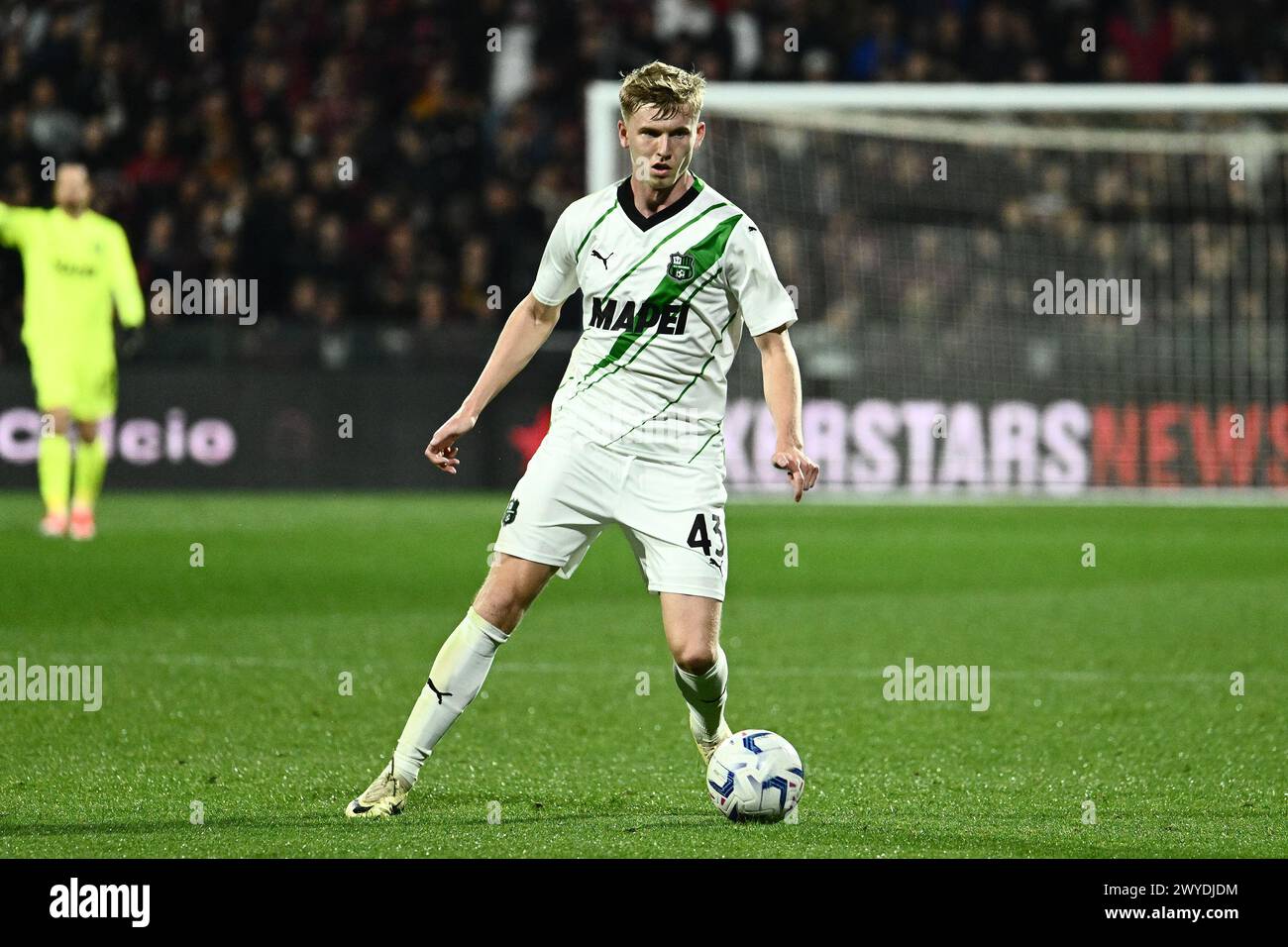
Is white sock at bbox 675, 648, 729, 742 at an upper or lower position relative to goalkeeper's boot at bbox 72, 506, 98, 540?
upper

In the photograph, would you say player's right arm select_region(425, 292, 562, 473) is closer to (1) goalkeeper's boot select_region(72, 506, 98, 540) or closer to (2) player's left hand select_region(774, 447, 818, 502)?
(2) player's left hand select_region(774, 447, 818, 502)

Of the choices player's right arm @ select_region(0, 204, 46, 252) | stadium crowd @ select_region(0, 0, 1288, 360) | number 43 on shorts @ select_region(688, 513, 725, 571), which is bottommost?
number 43 on shorts @ select_region(688, 513, 725, 571)

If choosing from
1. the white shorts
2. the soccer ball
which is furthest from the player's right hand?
the soccer ball

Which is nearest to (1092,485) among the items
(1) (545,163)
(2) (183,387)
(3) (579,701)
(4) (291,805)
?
(1) (545,163)

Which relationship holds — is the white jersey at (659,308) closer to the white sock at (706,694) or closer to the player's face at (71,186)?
the white sock at (706,694)

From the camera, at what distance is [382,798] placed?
5.17 meters

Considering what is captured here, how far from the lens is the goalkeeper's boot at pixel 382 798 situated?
16.9 feet

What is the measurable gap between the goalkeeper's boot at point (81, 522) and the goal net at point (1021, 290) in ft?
16.0

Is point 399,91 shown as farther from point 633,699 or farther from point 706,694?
point 706,694

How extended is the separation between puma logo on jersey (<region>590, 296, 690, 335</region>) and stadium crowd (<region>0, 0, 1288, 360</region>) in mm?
12820

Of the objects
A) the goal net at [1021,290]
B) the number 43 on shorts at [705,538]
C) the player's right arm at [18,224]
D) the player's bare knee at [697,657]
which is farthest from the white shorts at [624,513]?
the goal net at [1021,290]

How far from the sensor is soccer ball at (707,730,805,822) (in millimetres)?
5141

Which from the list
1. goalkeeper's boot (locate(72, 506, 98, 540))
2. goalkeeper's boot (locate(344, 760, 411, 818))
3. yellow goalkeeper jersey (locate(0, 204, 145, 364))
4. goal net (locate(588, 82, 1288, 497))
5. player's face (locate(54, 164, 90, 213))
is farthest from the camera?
goal net (locate(588, 82, 1288, 497))

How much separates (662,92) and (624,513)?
104 centimetres
